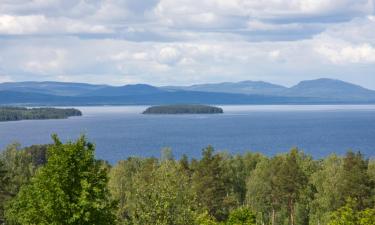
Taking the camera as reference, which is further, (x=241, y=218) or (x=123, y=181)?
(x=123, y=181)

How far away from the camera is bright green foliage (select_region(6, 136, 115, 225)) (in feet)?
96.3

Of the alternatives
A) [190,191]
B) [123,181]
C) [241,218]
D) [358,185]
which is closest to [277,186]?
[358,185]

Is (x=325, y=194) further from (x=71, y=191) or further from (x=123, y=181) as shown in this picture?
(x=71, y=191)

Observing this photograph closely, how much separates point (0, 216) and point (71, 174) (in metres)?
34.9

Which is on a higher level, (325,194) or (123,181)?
(325,194)

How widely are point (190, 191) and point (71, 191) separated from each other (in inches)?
353

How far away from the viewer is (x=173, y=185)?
3322 cm

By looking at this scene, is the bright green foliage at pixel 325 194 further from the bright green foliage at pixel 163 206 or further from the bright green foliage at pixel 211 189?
the bright green foliage at pixel 163 206

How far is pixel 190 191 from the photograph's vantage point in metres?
37.2

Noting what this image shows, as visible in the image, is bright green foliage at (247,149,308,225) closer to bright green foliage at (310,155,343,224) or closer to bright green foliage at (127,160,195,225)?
bright green foliage at (310,155,343,224)

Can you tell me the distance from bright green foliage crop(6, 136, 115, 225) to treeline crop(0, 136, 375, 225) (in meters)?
0.05

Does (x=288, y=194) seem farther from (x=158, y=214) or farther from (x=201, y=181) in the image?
(x=158, y=214)

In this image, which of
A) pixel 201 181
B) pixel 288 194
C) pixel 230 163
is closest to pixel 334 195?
pixel 288 194

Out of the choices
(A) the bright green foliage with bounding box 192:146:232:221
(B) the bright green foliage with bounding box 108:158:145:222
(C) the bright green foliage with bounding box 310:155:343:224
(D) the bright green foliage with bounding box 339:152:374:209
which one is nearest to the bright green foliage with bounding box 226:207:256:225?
(D) the bright green foliage with bounding box 339:152:374:209
